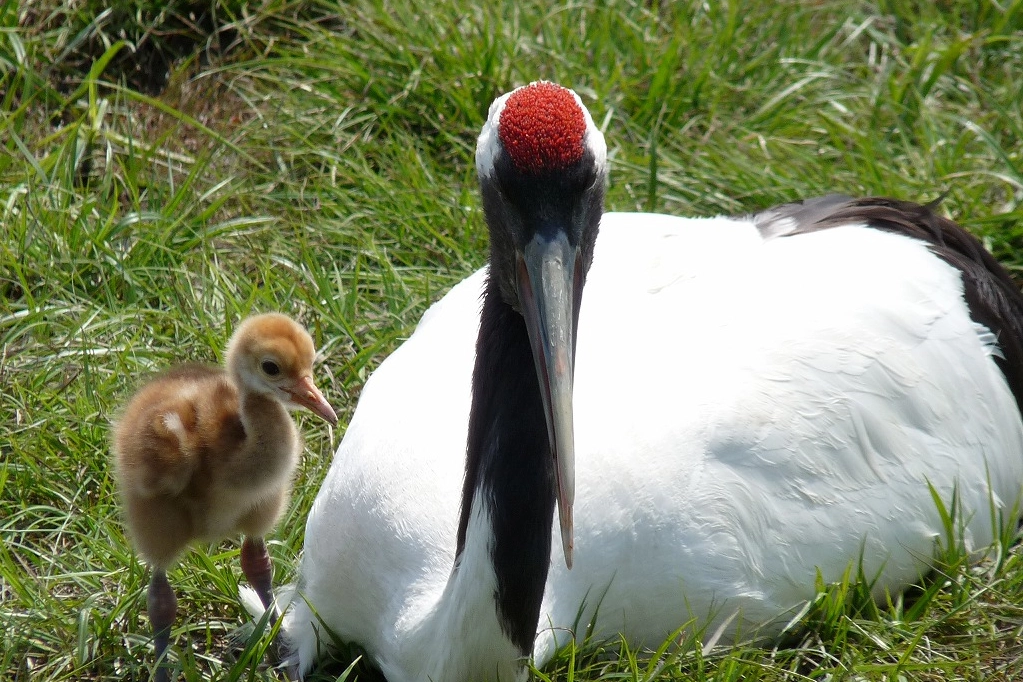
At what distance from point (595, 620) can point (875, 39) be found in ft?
12.2

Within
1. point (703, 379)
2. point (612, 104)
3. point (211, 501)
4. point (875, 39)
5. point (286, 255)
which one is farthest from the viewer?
point (875, 39)

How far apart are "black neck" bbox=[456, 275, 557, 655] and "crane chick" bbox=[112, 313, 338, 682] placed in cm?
49

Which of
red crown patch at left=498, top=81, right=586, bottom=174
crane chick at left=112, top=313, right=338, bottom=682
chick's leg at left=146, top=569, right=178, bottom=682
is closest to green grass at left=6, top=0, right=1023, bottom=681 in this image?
chick's leg at left=146, top=569, right=178, bottom=682

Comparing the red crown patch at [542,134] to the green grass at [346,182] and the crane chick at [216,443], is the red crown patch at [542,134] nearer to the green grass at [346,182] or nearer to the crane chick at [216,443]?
the crane chick at [216,443]

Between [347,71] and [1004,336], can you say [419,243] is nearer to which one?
[347,71]

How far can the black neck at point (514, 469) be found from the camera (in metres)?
2.86

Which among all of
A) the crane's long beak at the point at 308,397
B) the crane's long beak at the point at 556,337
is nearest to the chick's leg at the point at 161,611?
the crane's long beak at the point at 308,397

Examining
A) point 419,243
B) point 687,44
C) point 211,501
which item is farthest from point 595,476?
point 687,44

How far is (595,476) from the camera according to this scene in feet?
10.6

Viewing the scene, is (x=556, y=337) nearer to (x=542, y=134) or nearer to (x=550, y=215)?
(x=550, y=215)

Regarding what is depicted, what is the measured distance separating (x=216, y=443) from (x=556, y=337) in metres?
0.96

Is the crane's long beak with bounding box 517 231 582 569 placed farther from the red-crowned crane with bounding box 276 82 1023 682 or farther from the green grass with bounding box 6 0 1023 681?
the green grass with bounding box 6 0 1023 681

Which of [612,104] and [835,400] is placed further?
[612,104]

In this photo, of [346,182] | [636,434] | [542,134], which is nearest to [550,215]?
[542,134]
